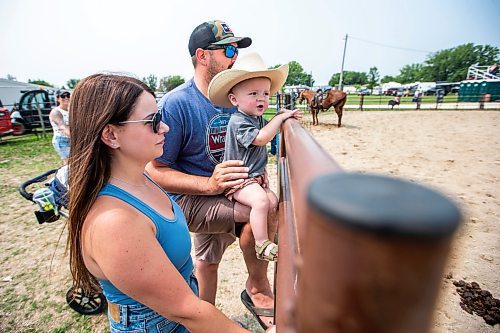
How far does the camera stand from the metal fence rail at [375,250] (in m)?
0.21

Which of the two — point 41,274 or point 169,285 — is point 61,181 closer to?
point 41,274

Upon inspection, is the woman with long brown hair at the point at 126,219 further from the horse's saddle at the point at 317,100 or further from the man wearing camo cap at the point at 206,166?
the horse's saddle at the point at 317,100

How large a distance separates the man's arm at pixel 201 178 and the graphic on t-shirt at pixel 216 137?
27 centimetres

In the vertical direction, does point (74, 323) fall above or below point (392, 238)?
below

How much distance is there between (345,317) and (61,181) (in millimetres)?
3178

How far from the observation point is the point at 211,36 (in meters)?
2.43

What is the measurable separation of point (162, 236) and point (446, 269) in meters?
1.14

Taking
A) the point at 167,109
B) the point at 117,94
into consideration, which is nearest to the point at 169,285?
the point at 117,94

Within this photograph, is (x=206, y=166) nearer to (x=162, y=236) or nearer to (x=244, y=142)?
(x=244, y=142)

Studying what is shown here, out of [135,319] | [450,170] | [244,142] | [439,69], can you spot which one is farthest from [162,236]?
[439,69]

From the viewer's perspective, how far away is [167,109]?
2.15m

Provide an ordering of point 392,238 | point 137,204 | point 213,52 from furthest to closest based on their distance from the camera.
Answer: point 213,52
point 137,204
point 392,238

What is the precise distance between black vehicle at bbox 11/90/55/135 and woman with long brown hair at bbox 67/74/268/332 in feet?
53.5

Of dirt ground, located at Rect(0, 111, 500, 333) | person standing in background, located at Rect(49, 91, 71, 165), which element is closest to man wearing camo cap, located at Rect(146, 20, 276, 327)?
dirt ground, located at Rect(0, 111, 500, 333)
